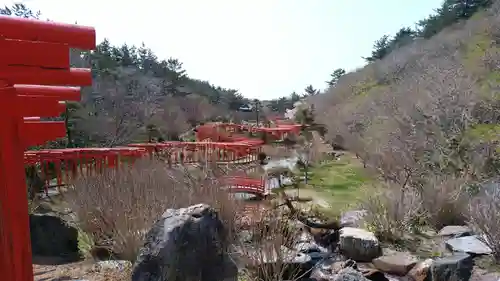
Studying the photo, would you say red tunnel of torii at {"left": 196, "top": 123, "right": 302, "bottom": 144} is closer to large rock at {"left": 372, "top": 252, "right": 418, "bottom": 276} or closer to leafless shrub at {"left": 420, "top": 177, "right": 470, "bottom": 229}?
leafless shrub at {"left": 420, "top": 177, "right": 470, "bottom": 229}

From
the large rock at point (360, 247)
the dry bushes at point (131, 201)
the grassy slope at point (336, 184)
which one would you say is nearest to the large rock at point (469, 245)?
the large rock at point (360, 247)

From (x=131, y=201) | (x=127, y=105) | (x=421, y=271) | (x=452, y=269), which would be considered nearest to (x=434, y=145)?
(x=421, y=271)

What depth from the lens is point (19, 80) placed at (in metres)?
2.83

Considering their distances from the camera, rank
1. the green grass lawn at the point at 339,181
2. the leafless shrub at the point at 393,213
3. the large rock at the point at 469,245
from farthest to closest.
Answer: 1. the green grass lawn at the point at 339,181
2. the leafless shrub at the point at 393,213
3. the large rock at the point at 469,245

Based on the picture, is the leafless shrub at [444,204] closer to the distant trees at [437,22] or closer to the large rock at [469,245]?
the large rock at [469,245]

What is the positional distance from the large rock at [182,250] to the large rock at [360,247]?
3.48 meters

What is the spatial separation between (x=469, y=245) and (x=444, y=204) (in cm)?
183

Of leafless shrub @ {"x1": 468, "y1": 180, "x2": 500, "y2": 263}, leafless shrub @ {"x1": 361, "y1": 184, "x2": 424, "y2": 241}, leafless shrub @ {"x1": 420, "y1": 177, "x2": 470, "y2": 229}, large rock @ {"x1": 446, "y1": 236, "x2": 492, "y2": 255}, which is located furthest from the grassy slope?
leafless shrub @ {"x1": 468, "y1": 180, "x2": 500, "y2": 263}

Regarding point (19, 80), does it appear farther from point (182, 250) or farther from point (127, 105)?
point (127, 105)

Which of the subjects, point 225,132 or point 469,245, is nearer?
point 469,245

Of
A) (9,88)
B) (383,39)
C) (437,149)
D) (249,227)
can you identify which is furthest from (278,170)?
(383,39)

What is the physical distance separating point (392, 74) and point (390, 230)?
28.6 meters

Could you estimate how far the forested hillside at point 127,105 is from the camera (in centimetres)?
1953

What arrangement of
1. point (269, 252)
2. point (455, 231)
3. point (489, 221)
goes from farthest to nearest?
point (455, 231)
point (489, 221)
point (269, 252)
